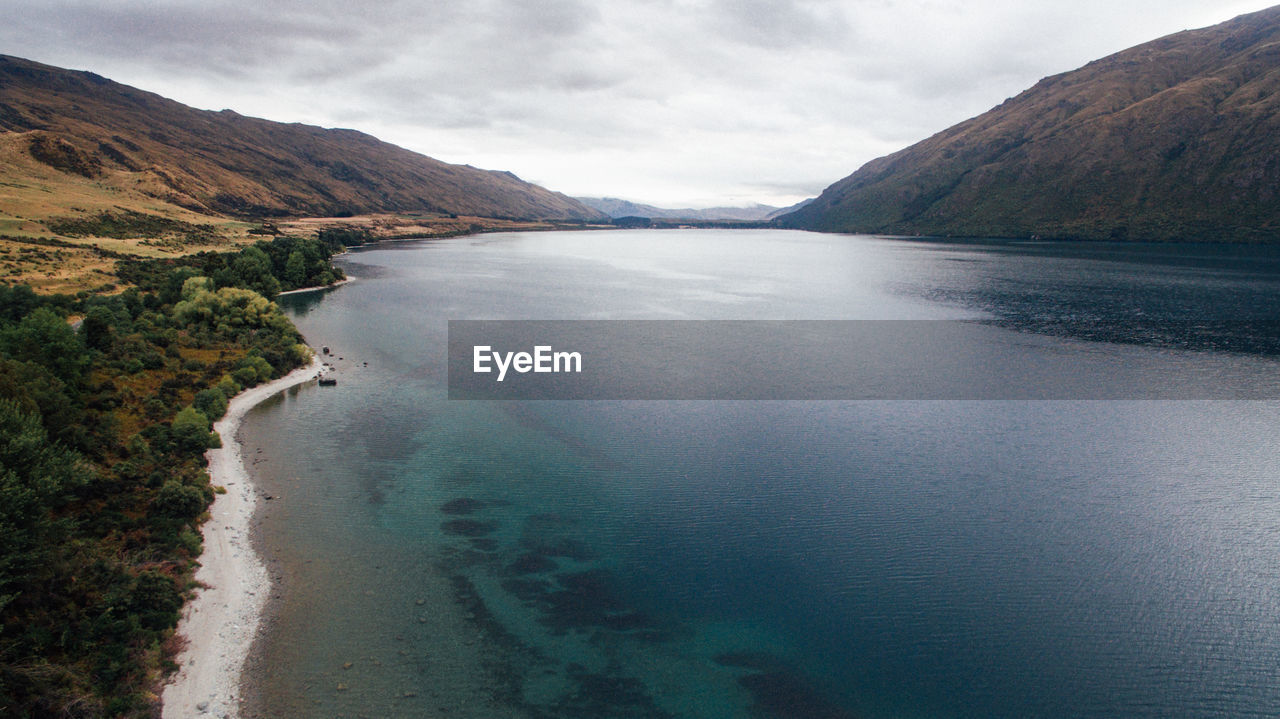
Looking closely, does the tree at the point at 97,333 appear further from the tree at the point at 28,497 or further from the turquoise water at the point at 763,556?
the tree at the point at 28,497

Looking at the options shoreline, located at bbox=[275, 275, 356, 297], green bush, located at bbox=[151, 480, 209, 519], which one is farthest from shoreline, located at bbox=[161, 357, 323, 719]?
shoreline, located at bbox=[275, 275, 356, 297]

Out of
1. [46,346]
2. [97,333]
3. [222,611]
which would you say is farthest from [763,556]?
[97,333]

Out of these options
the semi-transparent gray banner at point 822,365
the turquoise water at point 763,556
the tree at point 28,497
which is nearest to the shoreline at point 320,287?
the semi-transparent gray banner at point 822,365

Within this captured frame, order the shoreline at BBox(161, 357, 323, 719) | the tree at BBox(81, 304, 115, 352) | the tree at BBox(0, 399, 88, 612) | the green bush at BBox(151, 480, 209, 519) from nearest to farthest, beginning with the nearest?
1. the shoreline at BBox(161, 357, 323, 719)
2. the tree at BBox(0, 399, 88, 612)
3. the green bush at BBox(151, 480, 209, 519)
4. the tree at BBox(81, 304, 115, 352)

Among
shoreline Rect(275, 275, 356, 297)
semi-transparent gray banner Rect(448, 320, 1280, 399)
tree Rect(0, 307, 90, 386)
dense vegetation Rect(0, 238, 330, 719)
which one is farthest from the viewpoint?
shoreline Rect(275, 275, 356, 297)

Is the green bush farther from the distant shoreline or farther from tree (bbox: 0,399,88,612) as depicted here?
the distant shoreline
